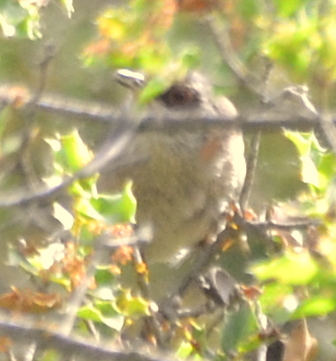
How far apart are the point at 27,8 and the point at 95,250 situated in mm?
713

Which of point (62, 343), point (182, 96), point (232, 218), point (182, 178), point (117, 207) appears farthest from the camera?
point (182, 96)

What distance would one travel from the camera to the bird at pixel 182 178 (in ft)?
9.86

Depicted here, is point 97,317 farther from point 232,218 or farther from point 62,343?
point 232,218

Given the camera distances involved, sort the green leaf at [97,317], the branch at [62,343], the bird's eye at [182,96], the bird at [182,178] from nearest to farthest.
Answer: the branch at [62,343], the green leaf at [97,317], the bird at [182,178], the bird's eye at [182,96]

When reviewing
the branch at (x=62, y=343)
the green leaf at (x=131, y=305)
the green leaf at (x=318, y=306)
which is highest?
the green leaf at (x=318, y=306)

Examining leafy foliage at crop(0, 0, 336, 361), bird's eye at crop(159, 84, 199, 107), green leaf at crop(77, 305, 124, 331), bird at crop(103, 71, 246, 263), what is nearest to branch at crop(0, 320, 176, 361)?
leafy foliage at crop(0, 0, 336, 361)

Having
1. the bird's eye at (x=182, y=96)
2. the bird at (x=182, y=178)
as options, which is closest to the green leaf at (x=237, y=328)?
the bird at (x=182, y=178)

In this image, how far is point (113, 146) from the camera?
1796 millimetres

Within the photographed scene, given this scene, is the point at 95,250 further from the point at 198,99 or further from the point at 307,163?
the point at 198,99

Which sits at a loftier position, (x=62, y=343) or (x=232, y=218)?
(x=62, y=343)

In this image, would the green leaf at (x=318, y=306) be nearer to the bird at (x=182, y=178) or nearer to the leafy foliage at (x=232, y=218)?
the leafy foliage at (x=232, y=218)

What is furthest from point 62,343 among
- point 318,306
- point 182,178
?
point 182,178

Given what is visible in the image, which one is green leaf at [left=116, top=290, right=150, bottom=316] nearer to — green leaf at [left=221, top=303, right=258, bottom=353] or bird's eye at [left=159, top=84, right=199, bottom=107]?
green leaf at [left=221, top=303, right=258, bottom=353]

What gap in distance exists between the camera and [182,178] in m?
3.18
